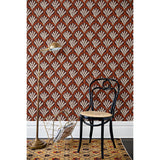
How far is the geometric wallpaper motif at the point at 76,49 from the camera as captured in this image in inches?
116

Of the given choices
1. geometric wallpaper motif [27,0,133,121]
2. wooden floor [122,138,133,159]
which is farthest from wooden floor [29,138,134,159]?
geometric wallpaper motif [27,0,133,121]

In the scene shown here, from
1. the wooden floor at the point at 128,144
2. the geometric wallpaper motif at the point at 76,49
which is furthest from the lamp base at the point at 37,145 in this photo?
the wooden floor at the point at 128,144

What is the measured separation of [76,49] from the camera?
2971 millimetres

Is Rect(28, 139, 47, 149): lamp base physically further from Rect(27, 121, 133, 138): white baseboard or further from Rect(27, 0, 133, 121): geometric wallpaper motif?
Rect(27, 0, 133, 121): geometric wallpaper motif

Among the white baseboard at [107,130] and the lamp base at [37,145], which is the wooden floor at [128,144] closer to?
the white baseboard at [107,130]

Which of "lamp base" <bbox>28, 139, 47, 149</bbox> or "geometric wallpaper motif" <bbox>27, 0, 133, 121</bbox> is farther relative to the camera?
"geometric wallpaper motif" <bbox>27, 0, 133, 121</bbox>

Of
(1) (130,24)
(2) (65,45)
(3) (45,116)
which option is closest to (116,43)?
(1) (130,24)

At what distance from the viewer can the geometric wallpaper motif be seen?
116 inches

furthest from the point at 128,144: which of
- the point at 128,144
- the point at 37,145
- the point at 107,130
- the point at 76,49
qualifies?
the point at 76,49

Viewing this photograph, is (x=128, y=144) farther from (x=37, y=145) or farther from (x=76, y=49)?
(x=76, y=49)

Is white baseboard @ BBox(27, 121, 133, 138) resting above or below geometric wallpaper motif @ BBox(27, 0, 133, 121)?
below

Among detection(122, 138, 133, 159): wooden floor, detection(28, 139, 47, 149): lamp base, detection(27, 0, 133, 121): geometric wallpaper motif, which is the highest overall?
detection(27, 0, 133, 121): geometric wallpaper motif
